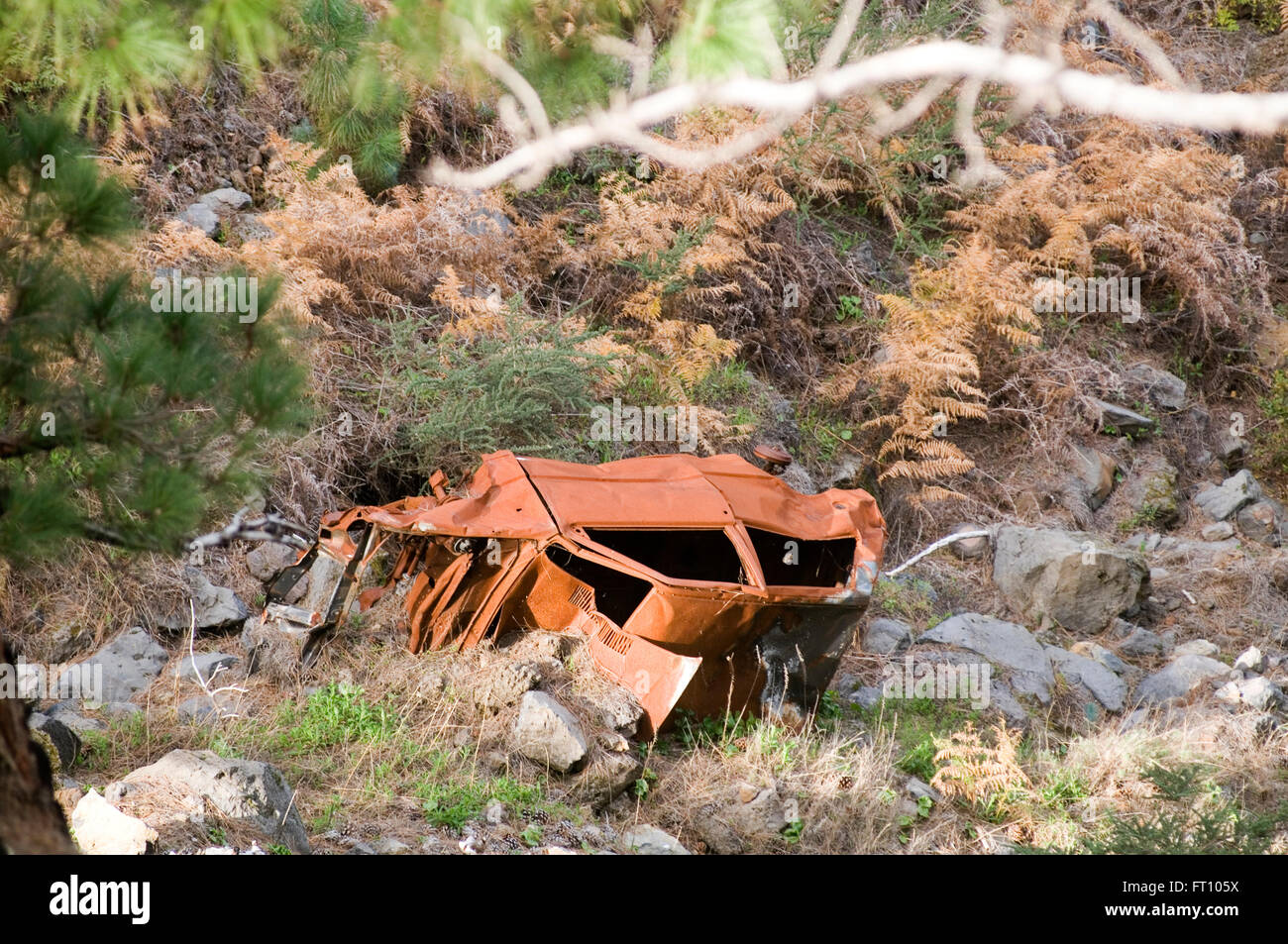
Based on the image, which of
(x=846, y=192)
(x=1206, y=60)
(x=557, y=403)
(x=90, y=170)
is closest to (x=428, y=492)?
(x=557, y=403)

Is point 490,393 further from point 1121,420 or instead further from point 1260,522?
point 1260,522

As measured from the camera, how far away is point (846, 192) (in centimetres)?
1337

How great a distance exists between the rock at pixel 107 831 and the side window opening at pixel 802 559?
408 cm

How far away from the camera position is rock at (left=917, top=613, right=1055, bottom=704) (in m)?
8.21

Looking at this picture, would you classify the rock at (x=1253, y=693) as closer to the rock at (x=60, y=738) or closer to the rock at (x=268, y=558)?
the rock at (x=268, y=558)

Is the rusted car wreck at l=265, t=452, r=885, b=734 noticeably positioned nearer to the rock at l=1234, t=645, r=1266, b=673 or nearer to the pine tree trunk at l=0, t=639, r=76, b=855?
the pine tree trunk at l=0, t=639, r=76, b=855

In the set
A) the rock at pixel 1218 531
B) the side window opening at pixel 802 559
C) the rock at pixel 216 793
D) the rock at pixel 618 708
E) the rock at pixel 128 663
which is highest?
the side window opening at pixel 802 559

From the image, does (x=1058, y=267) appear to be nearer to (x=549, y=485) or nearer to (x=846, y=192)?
(x=846, y=192)

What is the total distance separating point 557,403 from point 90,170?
222 inches

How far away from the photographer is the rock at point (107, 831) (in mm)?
4176

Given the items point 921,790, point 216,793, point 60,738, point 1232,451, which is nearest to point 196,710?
point 60,738

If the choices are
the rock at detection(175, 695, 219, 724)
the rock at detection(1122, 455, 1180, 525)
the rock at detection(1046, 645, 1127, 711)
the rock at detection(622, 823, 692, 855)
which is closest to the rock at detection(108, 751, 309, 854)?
the rock at detection(175, 695, 219, 724)

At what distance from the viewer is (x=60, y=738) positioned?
538cm

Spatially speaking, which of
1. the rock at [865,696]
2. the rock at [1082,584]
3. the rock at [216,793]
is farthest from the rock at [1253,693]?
the rock at [216,793]
